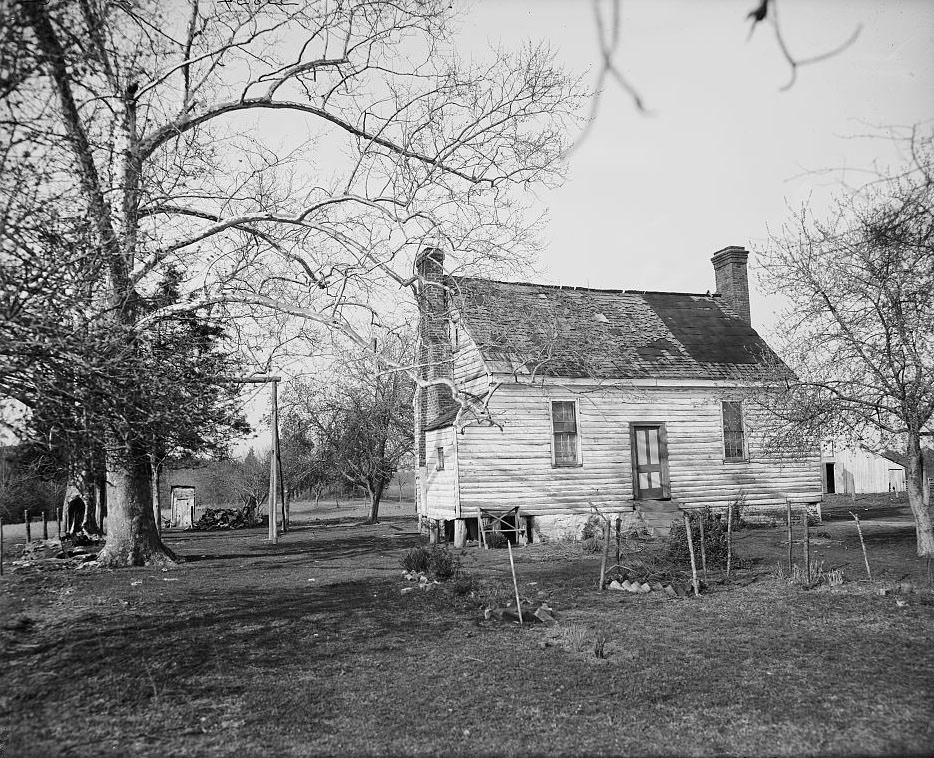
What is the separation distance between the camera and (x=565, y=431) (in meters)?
22.7

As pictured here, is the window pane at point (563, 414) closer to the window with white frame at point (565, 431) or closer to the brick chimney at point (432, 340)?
the window with white frame at point (565, 431)

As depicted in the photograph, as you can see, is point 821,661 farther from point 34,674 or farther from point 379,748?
point 34,674

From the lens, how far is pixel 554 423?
22.7 metres

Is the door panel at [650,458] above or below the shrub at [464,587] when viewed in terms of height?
above

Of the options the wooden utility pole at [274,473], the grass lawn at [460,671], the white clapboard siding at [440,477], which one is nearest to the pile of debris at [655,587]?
the grass lawn at [460,671]

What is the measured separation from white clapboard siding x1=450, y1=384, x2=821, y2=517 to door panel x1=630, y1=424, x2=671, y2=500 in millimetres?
239

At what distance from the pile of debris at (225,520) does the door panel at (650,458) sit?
2323 cm

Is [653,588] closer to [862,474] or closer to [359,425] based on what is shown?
[359,425]

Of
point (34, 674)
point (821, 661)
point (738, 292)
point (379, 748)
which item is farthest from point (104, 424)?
point (738, 292)

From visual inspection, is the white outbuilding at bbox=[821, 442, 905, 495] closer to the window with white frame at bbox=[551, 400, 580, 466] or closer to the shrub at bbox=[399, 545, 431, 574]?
the window with white frame at bbox=[551, 400, 580, 466]

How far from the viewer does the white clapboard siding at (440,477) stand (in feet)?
73.3

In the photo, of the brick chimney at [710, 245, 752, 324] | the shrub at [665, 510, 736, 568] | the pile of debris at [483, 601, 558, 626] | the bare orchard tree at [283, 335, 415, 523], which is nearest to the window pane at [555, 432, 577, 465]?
the shrub at [665, 510, 736, 568]

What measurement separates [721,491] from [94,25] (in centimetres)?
2220

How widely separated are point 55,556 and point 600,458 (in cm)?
1585
